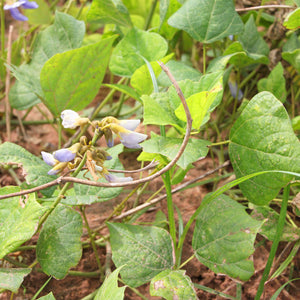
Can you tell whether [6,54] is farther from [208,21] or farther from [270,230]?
[270,230]

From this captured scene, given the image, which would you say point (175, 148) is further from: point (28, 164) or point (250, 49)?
point (250, 49)

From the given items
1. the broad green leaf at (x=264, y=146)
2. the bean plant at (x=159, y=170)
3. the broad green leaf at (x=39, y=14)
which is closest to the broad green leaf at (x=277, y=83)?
the bean plant at (x=159, y=170)

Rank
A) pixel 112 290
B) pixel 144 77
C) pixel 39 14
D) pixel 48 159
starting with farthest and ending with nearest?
pixel 39 14 → pixel 144 77 → pixel 48 159 → pixel 112 290

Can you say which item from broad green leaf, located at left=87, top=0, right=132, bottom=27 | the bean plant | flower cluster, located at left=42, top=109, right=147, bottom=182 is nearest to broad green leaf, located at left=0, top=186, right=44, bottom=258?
the bean plant

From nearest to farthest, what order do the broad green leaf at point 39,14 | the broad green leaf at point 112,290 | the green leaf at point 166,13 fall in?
the broad green leaf at point 112,290
the green leaf at point 166,13
the broad green leaf at point 39,14

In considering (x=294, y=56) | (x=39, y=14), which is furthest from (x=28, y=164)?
(x=39, y=14)

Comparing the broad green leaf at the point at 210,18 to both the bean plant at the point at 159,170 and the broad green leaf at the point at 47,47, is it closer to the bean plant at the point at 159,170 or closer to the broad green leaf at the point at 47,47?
the bean plant at the point at 159,170
